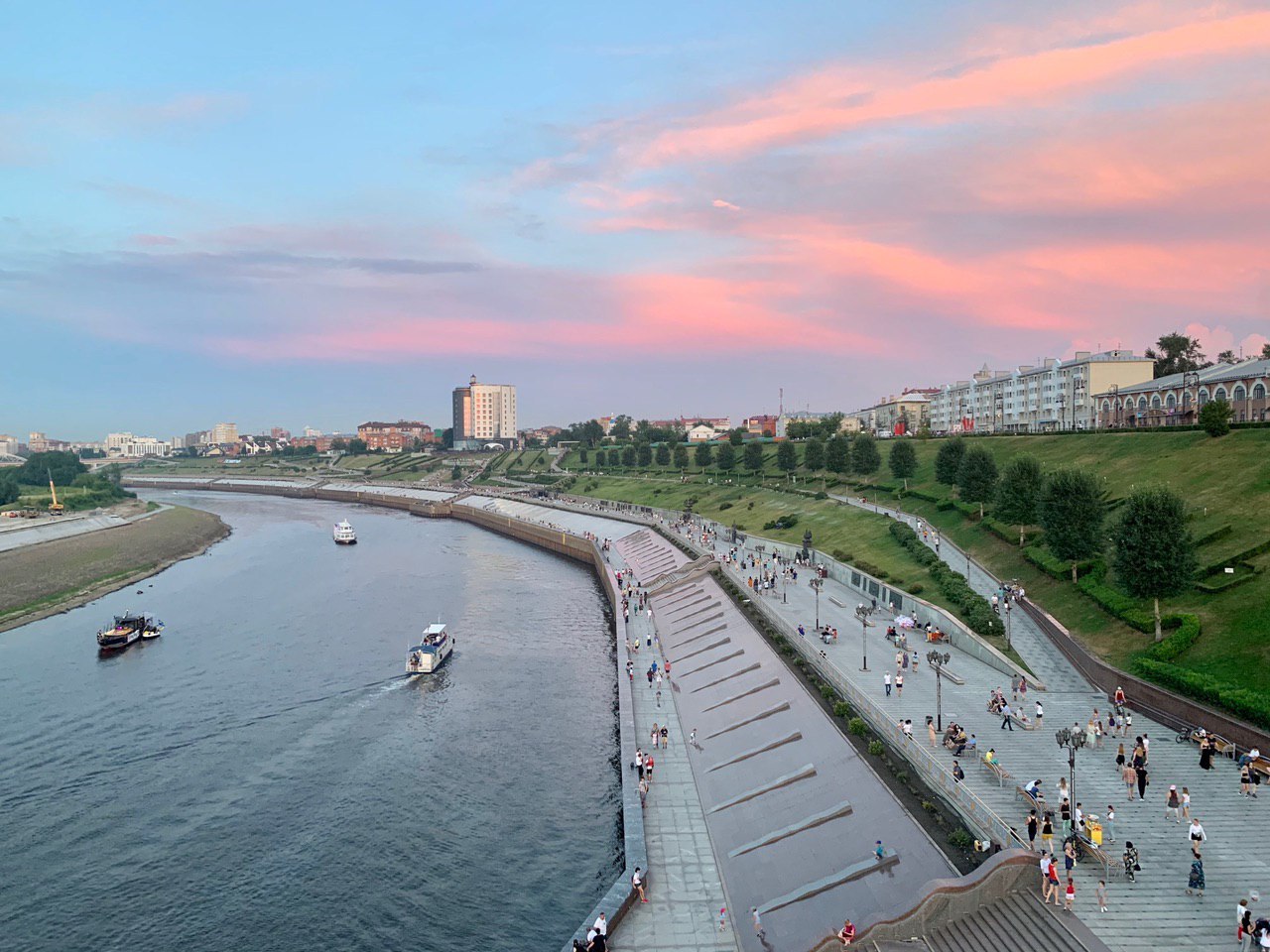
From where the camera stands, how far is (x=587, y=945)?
19734 mm

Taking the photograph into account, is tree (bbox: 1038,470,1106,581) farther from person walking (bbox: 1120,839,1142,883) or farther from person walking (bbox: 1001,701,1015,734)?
person walking (bbox: 1120,839,1142,883)

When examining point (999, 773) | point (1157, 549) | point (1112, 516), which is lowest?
point (999, 773)

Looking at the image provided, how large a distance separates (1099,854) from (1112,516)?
33731 millimetres

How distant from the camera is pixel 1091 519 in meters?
43.0

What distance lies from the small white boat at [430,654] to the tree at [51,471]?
468 ft

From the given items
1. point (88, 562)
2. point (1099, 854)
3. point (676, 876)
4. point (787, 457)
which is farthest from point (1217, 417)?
point (88, 562)

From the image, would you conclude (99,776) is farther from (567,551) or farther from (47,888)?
(567,551)

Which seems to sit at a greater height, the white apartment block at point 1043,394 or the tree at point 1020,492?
the white apartment block at point 1043,394

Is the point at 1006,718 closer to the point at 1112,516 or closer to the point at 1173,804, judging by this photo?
the point at 1173,804

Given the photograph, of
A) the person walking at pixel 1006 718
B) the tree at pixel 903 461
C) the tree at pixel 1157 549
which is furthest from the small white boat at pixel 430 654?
the tree at pixel 903 461

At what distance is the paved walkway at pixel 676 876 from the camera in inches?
821

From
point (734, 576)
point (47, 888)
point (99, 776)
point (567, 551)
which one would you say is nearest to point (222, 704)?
point (99, 776)

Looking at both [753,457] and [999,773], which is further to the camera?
[753,457]

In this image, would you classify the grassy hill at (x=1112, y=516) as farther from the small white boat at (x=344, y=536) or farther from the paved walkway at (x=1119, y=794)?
the small white boat at (x=344, y=536)
